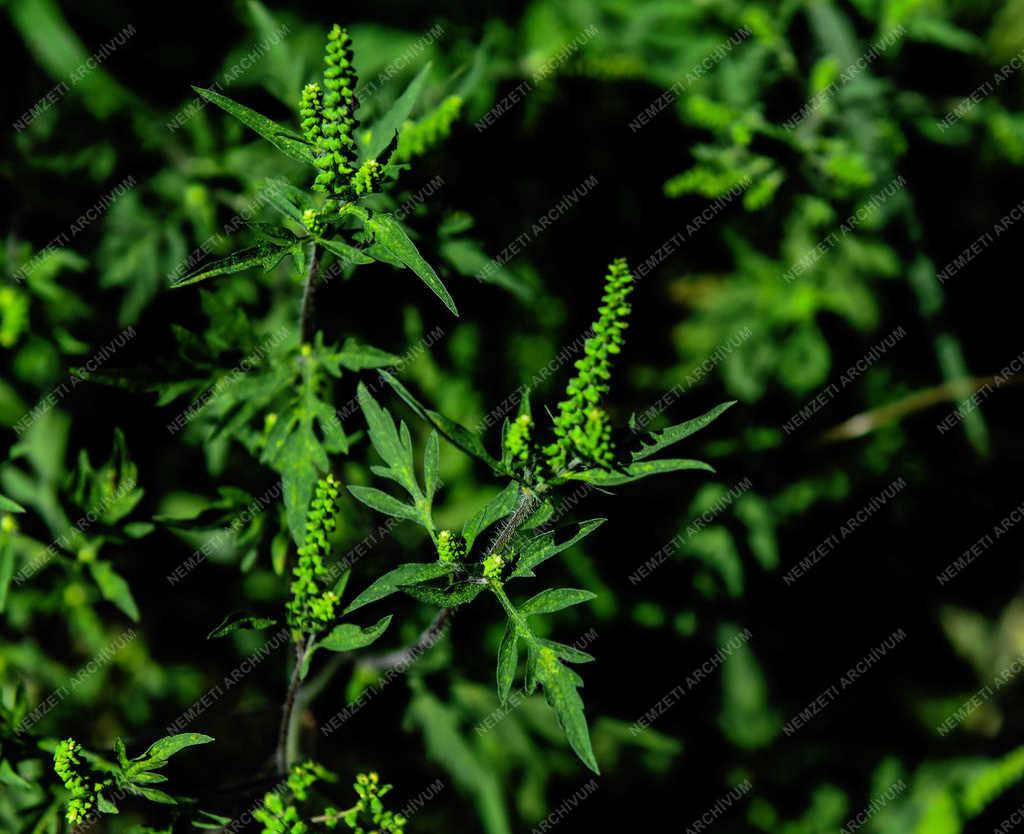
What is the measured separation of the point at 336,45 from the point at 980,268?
227 inches

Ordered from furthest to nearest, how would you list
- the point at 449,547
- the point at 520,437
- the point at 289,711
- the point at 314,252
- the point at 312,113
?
1. the point at 289,711
2. the point at 314,252
3. the point at 449,547
4. the point at 520,437
5. the point at 312,113

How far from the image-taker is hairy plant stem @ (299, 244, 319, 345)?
10.1 feet

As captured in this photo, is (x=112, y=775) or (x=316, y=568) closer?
(x=316, y=568)

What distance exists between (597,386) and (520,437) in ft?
0.92

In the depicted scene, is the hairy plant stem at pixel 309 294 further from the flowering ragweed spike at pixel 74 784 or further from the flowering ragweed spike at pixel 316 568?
the flowering ragweed spike at pixel 74 784

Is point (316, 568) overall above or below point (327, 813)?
above

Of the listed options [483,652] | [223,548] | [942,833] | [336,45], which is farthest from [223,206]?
[942,833]

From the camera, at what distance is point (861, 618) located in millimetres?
6645

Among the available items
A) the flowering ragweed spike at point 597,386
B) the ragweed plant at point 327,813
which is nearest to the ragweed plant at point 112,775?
the ragweed plant at point 327,813

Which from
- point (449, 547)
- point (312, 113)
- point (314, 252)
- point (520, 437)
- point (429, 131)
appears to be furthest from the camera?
point (429, 131)

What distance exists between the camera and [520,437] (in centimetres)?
270

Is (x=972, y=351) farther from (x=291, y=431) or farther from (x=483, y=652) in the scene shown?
(x=291, y=431)

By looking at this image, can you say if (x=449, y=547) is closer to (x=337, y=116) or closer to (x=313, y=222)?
(x=313, y=222)

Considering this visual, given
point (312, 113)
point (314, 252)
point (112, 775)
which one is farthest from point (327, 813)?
point (312, 113)
